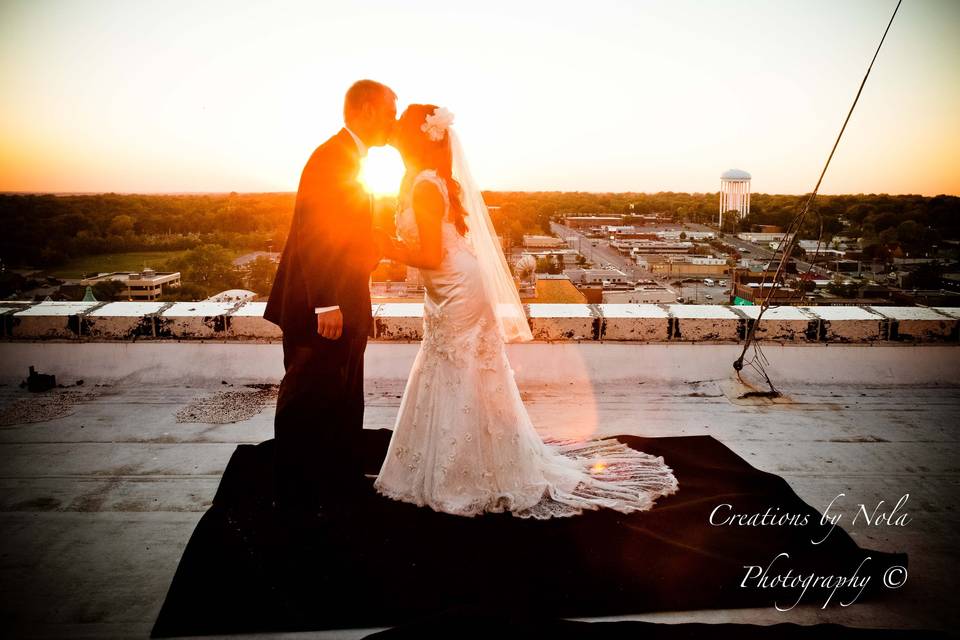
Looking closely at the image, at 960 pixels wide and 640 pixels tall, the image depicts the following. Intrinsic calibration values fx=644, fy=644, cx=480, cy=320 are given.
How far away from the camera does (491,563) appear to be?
101 inches

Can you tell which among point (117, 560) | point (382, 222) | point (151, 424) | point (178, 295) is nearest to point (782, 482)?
point (382, 222)

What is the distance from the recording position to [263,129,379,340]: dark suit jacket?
2859 mm

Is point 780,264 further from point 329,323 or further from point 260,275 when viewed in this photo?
point 260,275

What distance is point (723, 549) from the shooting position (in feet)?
8.67

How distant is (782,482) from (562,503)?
→ 112 centimetres

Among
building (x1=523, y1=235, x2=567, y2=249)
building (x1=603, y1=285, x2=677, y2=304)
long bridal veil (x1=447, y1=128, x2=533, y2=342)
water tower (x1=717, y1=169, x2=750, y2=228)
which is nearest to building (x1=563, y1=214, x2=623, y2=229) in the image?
building (x1=523, y1=235, x2=567, y2=249)

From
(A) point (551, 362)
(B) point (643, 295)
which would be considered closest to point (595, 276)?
(B) point (643, 295)

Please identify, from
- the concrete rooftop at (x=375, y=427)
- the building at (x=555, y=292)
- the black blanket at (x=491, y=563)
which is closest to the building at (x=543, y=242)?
the building at (x=555, y=292)

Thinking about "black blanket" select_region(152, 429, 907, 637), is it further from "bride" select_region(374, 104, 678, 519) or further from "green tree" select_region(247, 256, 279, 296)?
"green tree" select_region(247, 256, 279, 296)

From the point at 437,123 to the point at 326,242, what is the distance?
77 centimetres

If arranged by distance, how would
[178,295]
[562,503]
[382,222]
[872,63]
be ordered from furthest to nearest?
1. [178,295]
2. [872,63]
3. [382,222]
4. [562,503]

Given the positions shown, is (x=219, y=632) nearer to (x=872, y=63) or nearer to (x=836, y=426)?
(x=836, y=426)

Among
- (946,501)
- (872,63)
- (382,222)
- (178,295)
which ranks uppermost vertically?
(872,63)

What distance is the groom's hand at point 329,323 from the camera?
9.42ft
